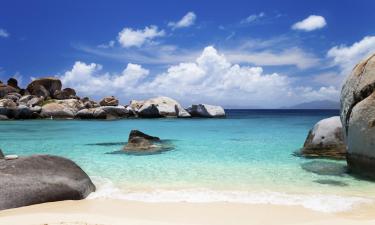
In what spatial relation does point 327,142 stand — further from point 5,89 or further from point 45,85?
point 45,85

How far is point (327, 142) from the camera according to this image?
15.5m

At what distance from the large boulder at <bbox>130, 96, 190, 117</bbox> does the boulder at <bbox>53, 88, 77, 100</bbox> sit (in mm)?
20452

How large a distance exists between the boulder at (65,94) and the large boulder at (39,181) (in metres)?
69.5

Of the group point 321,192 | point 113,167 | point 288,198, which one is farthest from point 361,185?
point 113,167

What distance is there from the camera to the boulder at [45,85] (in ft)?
252

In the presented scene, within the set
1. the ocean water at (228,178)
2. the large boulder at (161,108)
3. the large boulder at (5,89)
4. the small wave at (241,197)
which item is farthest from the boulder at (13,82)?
the small wave at (241,197)

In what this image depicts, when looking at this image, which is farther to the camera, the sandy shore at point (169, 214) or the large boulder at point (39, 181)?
the large boulder at point (39, 181)

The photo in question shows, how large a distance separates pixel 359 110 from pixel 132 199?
657 centimetres

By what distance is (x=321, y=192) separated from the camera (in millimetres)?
9164

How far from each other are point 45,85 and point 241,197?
250 feet

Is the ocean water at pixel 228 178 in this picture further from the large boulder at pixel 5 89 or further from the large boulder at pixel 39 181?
the large boulder at pixel 5 89

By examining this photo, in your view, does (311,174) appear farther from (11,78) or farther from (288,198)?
(11,78)

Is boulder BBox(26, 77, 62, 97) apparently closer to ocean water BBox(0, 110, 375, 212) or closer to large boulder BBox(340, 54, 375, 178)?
ocean water BBox(0, 110, 375, 212)

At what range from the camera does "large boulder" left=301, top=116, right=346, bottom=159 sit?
49.3 ft
